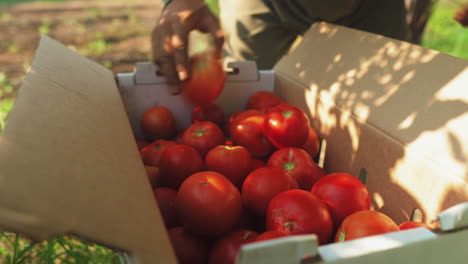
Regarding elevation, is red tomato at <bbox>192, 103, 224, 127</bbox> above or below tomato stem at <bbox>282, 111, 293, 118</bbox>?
below

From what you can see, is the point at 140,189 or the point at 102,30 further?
the point at 102,30

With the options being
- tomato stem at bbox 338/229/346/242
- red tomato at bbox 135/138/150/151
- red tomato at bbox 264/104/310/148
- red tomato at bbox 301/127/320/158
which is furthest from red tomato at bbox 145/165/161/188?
tomato stem at bbox 338/229/346/242

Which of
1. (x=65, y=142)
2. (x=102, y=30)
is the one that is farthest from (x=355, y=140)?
(x=102, y=30)

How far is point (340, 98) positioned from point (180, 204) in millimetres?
738

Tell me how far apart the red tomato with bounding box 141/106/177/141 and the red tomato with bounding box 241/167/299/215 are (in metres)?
0.72

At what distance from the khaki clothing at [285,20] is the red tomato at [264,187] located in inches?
46.1

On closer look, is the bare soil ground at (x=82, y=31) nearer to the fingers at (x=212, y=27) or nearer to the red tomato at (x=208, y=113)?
the red tomato at (x=208, y=113)

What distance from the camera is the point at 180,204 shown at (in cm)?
105

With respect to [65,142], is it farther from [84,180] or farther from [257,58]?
[257,58]

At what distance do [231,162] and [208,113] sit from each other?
541 mm

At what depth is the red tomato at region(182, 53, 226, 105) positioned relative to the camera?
5.08 ft

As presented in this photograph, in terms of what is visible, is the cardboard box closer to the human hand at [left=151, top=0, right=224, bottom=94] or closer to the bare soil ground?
the human hand at [left=151, top=0, right=224, bottom=94]

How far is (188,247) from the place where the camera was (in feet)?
3.49

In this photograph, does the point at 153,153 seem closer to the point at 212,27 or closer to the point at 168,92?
the point at 168,92
